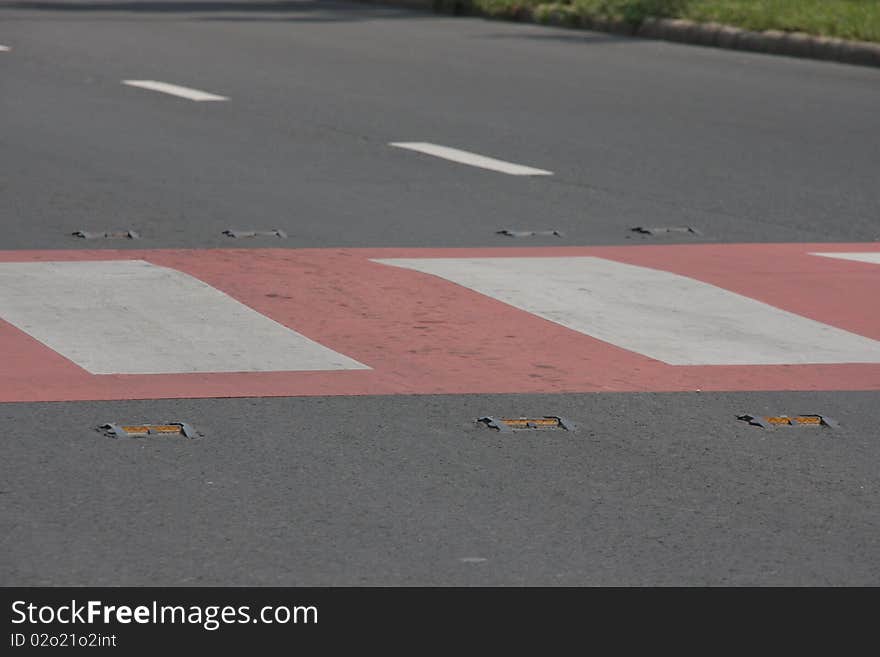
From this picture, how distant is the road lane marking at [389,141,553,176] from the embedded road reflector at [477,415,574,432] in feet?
19.3

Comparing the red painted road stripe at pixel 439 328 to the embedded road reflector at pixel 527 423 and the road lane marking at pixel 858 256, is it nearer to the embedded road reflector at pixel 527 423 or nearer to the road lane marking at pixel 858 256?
the road lane marking at pixel 858 256

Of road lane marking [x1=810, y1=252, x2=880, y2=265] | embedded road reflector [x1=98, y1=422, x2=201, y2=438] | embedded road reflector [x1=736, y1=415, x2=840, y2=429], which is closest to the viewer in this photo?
embedded road reflector [x1=98, y1=422, x2=201, y2=438]

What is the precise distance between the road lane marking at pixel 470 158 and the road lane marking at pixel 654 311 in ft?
10.1

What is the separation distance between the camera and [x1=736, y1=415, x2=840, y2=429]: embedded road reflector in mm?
6234

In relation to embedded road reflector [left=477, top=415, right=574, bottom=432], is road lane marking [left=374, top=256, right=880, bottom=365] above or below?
below

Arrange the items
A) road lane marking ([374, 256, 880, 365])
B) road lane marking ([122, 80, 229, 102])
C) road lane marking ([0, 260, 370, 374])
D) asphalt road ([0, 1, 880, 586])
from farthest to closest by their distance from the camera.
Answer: road lane marking ([122, 80, 229, 102]) → road lane marking ([374, 256, 880, 365]) → road lane marking ([0, 260, 370, 374]) → asphalt road ([0, 1, 880, 586])

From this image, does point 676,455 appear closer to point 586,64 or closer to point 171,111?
point 171,111

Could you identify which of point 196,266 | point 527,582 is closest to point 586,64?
point 196,266

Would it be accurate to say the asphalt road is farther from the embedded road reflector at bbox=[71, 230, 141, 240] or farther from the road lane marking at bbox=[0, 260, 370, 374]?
the road lane marking at bbox=[0, 260, 370, 374]

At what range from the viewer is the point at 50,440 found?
5.84 m

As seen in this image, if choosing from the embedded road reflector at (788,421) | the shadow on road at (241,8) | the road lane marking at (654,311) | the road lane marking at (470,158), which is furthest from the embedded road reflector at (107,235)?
the shadow on road at (241,8)

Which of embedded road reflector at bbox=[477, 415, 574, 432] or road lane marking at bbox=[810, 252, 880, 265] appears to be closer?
embedded road reflector at bbox=[477, 415, 574, 432]

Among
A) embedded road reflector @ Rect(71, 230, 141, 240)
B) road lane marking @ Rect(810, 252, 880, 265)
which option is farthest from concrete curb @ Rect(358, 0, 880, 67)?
embedded road reflector @ Rect(71, 230, 141, 240)
